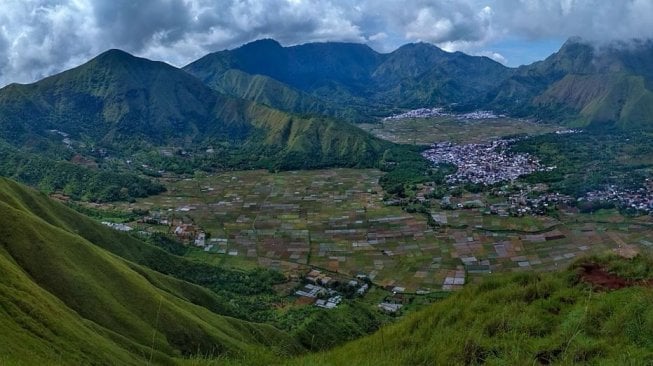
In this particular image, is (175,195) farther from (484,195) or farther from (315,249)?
(484,195)

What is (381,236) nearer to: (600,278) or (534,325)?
(600,278)

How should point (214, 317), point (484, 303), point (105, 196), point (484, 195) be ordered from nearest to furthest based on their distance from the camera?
point (484, 303), point (214, 317), point (484, 195), point (105, 196)

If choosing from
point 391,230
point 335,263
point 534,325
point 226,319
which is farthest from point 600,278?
point 391,230

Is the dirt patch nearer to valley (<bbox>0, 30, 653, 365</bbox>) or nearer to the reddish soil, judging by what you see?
the reddish soil

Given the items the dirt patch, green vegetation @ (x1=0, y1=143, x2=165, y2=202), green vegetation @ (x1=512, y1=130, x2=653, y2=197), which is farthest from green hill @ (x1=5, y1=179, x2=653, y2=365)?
green vegetation @ (x1=512, y1=130, x2=653, y2=197)

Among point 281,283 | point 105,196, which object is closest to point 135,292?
point 281,283

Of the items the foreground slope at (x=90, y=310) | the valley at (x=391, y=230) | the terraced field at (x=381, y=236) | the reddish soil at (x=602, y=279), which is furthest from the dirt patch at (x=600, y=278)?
the valley at (x=391, y=230)
